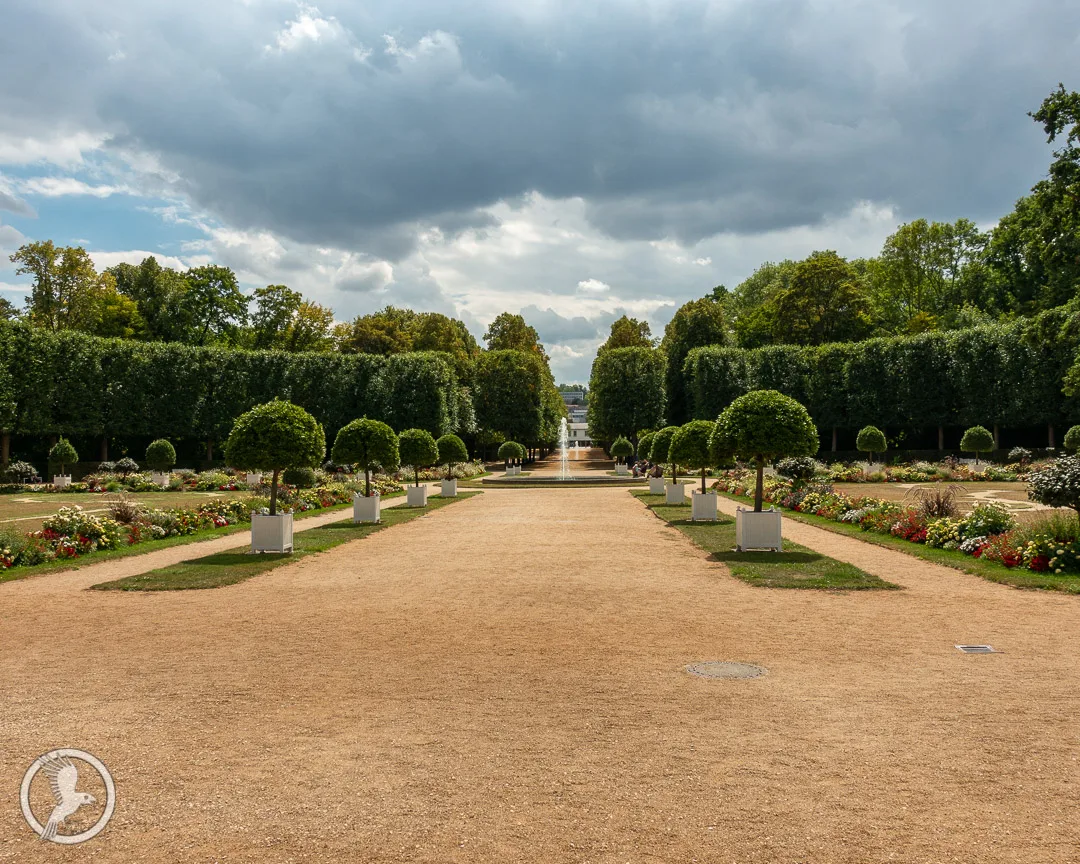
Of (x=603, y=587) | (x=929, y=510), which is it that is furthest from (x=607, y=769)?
(x=929, y=510)

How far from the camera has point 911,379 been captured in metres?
51.6

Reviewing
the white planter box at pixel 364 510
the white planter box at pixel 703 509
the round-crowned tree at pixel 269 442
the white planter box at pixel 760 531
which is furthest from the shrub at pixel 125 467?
the white planter box at pixel 760 531

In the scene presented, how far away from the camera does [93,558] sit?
1630 cm

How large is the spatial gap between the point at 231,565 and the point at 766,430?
1116 centimetres

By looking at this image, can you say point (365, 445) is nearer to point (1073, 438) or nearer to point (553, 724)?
point (553, 724)

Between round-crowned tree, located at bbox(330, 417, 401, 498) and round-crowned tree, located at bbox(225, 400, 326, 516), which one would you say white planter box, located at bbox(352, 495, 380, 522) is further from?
round-crowned tree, located at bbox(225, 400, 326, 516)

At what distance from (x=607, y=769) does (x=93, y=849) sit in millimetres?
3001

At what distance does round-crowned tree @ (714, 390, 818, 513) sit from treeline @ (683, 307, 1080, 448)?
31903mm

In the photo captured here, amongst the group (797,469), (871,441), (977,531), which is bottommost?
(977,531)

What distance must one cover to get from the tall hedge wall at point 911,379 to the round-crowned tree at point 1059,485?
105 feet

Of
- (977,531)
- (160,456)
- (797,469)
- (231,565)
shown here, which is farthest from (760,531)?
(160,456)

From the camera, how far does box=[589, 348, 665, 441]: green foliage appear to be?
64.6m

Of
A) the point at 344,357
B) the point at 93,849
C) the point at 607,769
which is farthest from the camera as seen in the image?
the point at 344,357

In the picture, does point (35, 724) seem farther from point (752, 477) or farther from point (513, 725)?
point (752, 477)
